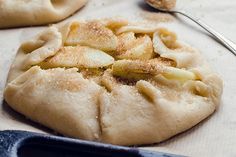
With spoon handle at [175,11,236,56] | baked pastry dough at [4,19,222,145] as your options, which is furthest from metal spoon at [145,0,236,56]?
baked pastry dough at [4,19,222,145]

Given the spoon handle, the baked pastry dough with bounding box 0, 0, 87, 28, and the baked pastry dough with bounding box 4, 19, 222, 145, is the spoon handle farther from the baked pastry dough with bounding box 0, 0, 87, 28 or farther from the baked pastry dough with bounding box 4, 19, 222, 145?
the baked pastry dough with bounding box 0, 0, 87, 28

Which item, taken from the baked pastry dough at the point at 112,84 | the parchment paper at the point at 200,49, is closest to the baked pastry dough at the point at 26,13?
the parchment paper at the point at 200,49

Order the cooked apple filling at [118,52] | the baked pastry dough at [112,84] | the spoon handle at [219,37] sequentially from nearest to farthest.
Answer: the baked pastry dough at [112,84] < the cooked apple filling at [118,52] < the spoon handle at [219,37]

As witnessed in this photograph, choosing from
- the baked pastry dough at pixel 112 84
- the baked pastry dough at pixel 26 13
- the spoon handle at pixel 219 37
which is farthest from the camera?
the baked pastry dough at pixel 26 13

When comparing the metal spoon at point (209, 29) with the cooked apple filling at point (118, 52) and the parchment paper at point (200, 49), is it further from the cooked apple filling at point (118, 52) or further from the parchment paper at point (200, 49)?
the cooked apple filling at point (118, 52)

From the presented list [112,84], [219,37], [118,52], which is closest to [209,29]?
[219,37]
